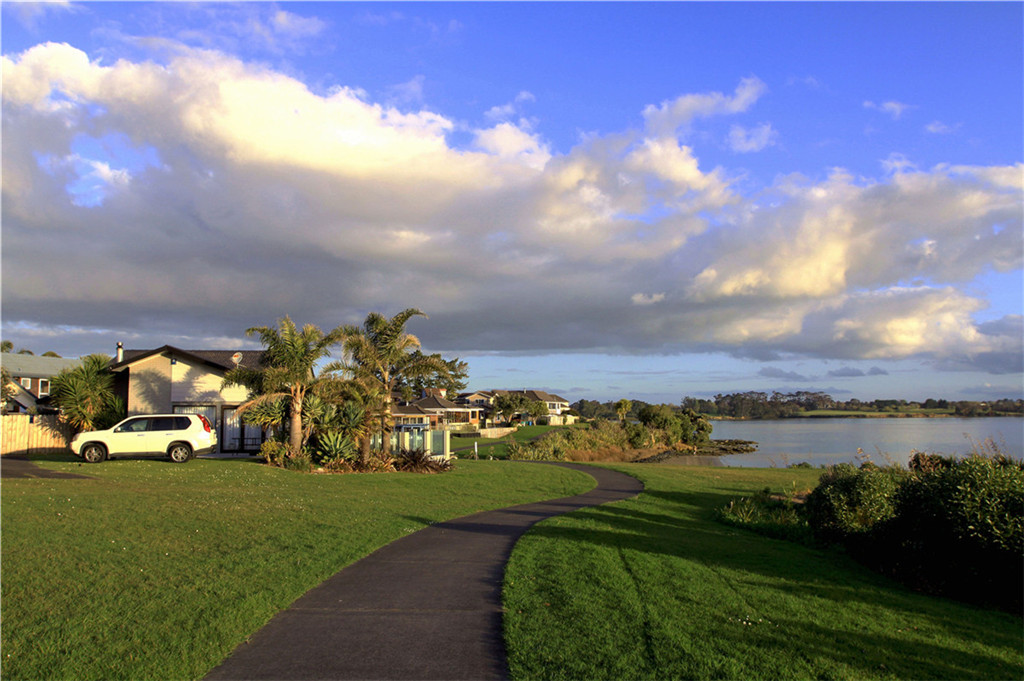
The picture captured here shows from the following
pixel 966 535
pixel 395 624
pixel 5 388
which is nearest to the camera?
pixel 395 624

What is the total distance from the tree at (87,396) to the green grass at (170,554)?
29.8 ft

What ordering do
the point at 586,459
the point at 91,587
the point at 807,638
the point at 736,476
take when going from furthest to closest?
the point at 586,459
the point at 736,476
the point at 91,587
the point at 807,638

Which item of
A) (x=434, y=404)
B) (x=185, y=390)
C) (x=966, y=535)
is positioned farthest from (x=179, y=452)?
(x=434, y=404)

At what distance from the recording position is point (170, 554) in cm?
878

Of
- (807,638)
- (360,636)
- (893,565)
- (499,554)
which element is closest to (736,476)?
(893,565)

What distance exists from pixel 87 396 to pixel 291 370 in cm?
933

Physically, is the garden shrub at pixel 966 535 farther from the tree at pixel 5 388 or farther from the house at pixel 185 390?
the tree at pixel 5 388

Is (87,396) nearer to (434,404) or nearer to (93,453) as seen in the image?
(93,453)

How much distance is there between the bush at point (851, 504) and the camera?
1130 centimetres

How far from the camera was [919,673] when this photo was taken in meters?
5.70

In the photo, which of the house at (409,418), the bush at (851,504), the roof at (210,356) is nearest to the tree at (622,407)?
the house at (409,418)

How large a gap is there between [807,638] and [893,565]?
493cm

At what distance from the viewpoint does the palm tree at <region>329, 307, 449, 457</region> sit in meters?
23.4

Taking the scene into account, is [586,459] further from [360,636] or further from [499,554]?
[360,636]
